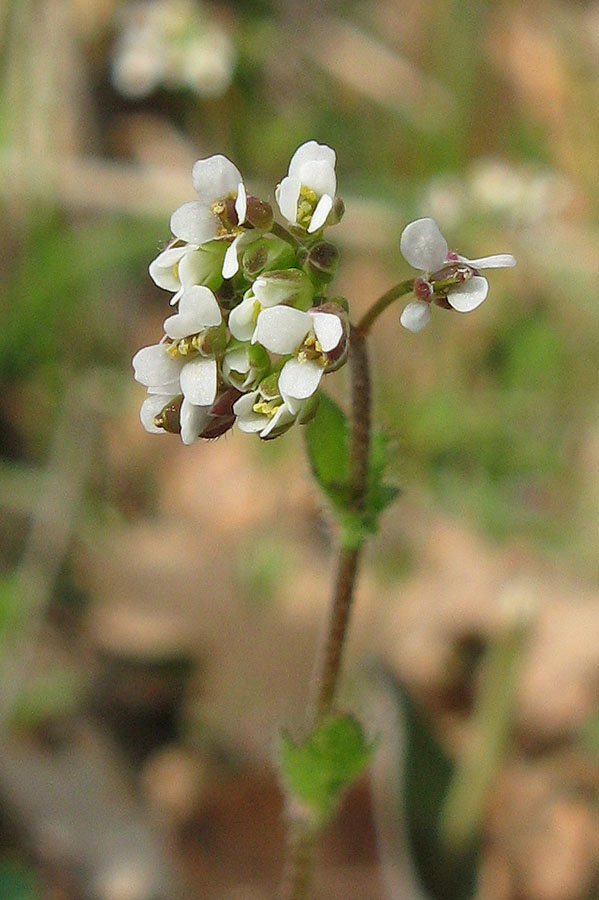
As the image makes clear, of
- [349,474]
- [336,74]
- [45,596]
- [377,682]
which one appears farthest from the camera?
[336,74]

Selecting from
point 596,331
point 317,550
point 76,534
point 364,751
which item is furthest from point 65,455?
point 364,751

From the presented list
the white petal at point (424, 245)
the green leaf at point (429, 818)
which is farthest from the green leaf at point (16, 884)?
the white petal at point (424, 245)

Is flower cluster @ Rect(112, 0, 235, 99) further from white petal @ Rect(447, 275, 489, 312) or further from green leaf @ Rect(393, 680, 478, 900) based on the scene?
Result: white petal @ Rect(447, 275, 489, 312)

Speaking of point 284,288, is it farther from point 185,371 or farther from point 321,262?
point 185,371

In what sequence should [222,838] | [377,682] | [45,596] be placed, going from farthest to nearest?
[45,596]
[222,838]
[377,682]

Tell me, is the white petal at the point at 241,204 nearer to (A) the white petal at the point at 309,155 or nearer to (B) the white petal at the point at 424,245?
(A) the white petal at the point at 309,155

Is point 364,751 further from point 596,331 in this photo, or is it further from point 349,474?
point 596,331

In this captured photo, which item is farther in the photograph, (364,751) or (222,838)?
(222,838)
